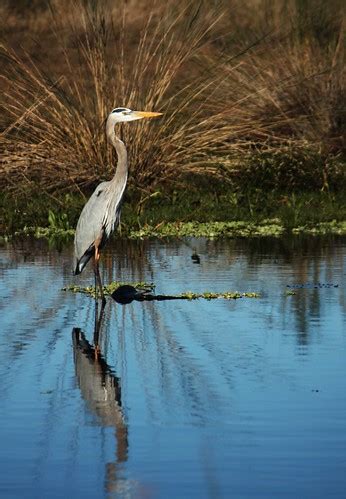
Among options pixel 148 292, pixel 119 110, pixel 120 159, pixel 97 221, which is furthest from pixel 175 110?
pixel 148 292

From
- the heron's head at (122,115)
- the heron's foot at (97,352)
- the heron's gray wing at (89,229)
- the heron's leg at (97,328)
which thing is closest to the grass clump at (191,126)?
the heron's head at (122,115)

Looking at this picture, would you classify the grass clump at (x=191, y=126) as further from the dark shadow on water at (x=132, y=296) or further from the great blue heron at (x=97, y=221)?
the dark shadow on water at (x=132, y=296)

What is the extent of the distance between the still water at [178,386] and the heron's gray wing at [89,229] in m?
0.21

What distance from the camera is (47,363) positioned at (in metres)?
8.27

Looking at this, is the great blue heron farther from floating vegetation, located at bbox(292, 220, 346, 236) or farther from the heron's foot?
floating vegetation, located at bbox(292, 220, 346, 236)

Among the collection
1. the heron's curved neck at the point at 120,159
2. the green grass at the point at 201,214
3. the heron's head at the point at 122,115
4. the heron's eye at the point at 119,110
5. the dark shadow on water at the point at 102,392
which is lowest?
the dark shadow on water at the point at 102,392

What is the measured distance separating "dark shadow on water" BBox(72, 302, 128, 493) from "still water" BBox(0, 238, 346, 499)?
0.01m

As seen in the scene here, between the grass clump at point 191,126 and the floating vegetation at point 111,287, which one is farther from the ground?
the grass clump at point 191,126

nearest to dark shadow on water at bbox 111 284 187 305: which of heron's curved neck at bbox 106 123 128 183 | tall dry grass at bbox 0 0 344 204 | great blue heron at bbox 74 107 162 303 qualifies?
great blue heron at bbox 74 107 162 303

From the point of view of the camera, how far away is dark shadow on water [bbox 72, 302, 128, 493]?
5.95 meters

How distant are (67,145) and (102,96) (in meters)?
0.65

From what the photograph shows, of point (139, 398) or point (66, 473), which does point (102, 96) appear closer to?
point (139, 398)

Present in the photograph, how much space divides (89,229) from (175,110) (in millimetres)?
5047

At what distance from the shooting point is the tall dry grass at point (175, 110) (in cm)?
1659
